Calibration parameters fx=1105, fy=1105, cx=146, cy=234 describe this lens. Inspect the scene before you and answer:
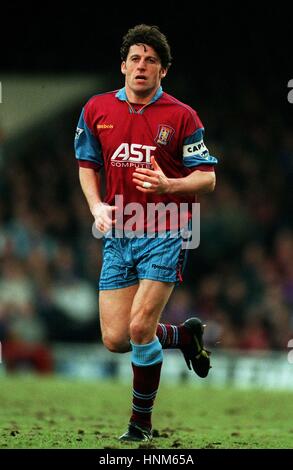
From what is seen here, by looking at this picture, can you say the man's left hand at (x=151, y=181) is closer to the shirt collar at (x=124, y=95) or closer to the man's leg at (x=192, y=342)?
the shirt collar at (x=124, y=95)

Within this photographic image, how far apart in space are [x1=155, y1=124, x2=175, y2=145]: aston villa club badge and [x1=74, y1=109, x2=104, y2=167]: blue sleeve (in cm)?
49

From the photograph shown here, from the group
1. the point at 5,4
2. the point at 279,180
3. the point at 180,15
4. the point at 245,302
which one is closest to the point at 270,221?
the point at 279,180

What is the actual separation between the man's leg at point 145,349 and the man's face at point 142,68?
1.27 metres

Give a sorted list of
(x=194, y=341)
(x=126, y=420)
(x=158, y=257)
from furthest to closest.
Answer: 1. (x=126, y=420)
2. (x=194, y=341)
3. (x=158, y=257)

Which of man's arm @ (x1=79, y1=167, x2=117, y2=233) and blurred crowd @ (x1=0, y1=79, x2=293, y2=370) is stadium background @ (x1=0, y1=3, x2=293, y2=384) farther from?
man's arm @ (x1=79, y1=167, x2=117, y2=233)

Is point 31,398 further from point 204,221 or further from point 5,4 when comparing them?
point 204,221

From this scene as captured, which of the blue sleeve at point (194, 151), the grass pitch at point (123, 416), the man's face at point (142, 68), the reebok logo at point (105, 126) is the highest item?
the man's face at point (142, 68)

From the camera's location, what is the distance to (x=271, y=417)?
980 cm

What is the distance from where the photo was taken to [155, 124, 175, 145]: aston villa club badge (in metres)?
7.21

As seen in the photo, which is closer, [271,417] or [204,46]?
[271,417]

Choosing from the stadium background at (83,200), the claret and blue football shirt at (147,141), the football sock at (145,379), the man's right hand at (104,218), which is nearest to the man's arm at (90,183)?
the claret and blue football shirt at (147,141)

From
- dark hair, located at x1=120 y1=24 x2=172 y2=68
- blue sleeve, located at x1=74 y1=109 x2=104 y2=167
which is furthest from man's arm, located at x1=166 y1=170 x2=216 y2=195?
dark hair, located at x1=120 y1=24 x2=172 y2=68

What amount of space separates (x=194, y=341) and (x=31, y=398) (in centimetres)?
331

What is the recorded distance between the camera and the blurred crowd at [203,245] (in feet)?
51.9
